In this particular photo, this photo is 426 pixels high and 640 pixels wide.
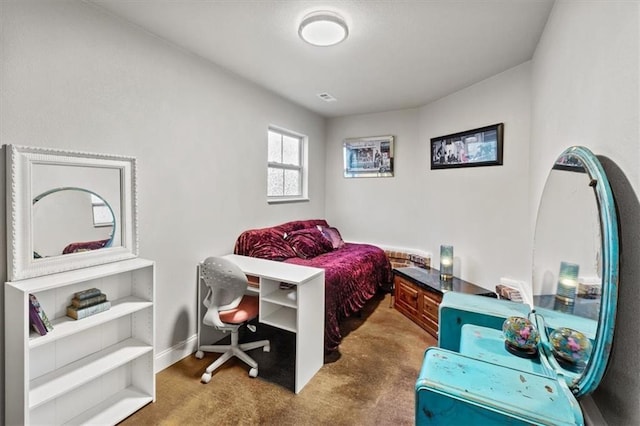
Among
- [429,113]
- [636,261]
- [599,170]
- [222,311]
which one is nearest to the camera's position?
[636,261]

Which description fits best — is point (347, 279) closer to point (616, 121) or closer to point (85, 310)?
point (85, 310)

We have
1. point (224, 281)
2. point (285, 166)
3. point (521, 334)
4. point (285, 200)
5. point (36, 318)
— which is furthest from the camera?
point (285, 166)

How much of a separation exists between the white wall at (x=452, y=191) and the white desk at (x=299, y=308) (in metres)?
1.83

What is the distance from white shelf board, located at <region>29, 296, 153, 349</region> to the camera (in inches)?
58.2

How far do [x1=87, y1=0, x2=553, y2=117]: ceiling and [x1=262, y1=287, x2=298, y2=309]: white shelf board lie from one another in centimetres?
196

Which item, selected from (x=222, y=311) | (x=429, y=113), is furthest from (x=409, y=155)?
(x=222, y=311)

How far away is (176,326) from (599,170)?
2.77 meters

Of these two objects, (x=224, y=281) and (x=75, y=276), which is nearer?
(x=75, y=276)

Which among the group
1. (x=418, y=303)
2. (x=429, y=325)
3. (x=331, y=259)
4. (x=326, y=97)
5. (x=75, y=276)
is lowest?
(x=429, y=325)

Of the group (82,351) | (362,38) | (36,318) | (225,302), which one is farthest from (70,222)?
(362,38)

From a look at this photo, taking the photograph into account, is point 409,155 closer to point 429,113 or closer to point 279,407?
point 429,113

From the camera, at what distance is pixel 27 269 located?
1556mm

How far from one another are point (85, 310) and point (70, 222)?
1.74ft

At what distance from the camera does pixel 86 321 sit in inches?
66.4
